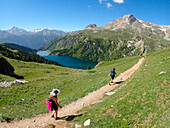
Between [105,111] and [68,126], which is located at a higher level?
[105,111]

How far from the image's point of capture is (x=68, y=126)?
11.2 meters

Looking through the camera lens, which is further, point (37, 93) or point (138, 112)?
point (37, 93)

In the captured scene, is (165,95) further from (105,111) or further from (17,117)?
(17,117)

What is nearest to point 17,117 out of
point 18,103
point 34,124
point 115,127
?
point 34,124

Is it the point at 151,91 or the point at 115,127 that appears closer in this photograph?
the point at 115,127

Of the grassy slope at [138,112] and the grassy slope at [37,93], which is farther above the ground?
the grassy slope at [138,112]

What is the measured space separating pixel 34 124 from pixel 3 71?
4888cm

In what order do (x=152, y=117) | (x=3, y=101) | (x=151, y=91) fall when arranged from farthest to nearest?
(x=3, y=101), (x=151, y=91), (x=152, y=117)

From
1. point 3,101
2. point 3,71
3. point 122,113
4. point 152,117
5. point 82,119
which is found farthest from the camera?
point 3,71

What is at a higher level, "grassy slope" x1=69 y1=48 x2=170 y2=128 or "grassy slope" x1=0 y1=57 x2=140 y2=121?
"grassy slope" x1=69 y1=48 x2=170 y2=128

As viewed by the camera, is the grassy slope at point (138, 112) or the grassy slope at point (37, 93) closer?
the grassy slope at point (138, 112)

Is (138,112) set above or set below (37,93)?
above

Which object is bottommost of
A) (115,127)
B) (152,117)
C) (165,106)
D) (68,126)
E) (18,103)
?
(18,103)

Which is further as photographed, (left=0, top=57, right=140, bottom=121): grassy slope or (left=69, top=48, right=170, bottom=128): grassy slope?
(left=0, top=57, right=140, bottom=121): grassy slope
